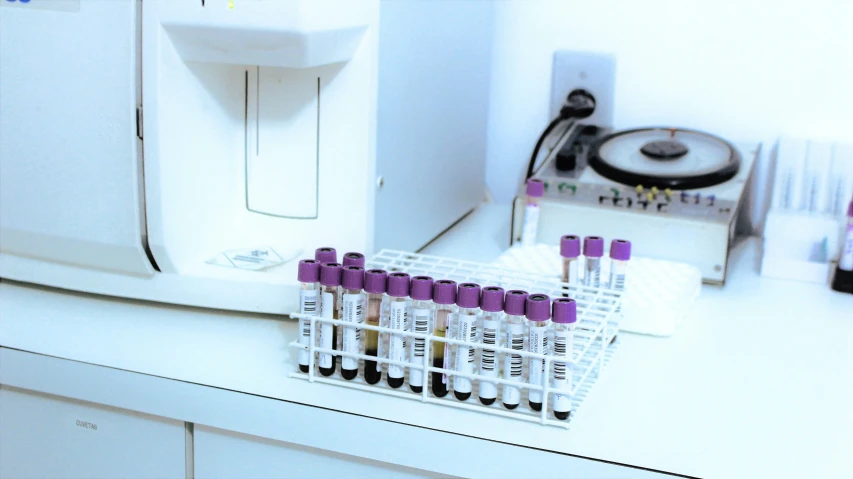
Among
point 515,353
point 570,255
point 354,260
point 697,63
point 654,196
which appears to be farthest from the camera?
point 697,63

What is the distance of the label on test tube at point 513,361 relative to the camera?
0.88 meters

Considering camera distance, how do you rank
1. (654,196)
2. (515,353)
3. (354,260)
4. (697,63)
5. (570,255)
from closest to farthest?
(515,353), (354,260), (570,255), (654,196), (697,63)

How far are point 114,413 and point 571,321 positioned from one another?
49 centimetres

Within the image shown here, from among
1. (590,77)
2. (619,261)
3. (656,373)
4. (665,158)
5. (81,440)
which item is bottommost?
(81,440)

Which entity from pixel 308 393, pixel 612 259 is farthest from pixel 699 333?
pixel 308 393

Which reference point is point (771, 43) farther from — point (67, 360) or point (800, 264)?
point (67, 360)

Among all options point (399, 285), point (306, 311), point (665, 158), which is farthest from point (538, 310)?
point (665, 158)

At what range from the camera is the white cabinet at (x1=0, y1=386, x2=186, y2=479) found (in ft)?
3.22

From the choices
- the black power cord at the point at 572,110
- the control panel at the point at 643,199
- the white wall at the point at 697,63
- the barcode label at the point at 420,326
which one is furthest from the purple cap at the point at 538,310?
the white wall at the point at 697,63

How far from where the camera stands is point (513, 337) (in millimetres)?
876

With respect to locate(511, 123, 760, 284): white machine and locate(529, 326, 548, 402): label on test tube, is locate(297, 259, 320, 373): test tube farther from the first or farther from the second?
locate(511, 123, 760, 284): white machine

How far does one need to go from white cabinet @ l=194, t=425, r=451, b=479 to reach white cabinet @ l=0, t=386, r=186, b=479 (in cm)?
3

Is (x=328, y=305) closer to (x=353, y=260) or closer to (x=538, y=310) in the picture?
(x=353, y=260)

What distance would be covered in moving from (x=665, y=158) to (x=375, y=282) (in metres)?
0.62
